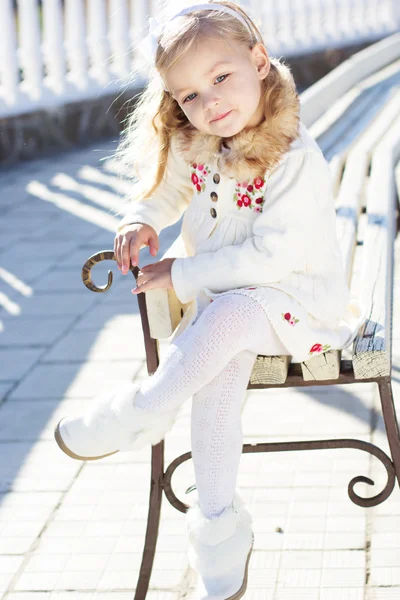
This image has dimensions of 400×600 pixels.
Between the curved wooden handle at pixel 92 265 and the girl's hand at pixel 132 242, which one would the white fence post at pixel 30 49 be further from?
the curved wooden handle at pixel 92 265

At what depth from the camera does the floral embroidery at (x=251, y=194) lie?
2268mm

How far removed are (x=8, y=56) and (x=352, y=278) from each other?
5.23 metres

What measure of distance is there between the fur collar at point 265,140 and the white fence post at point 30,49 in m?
5.70

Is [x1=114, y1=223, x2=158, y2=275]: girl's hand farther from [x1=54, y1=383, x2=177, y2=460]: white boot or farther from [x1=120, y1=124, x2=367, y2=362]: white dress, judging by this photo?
[x1=54, y1=383, x2=177, y2=460]: white boot

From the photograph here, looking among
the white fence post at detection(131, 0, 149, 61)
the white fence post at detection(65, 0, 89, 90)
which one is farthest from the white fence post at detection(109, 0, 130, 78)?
the white fence post at detection(65, 0, 89, 90)

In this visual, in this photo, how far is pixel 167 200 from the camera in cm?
254

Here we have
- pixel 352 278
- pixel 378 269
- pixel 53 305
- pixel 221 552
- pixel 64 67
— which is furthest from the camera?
pixel 64 67

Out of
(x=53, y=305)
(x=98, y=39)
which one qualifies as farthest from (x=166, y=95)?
(x=98, y=39)

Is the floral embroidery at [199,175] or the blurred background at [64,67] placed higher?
the floral embroidery at [199,175]

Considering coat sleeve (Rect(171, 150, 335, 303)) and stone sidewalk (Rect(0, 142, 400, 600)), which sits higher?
coat sleeve (Rect(171, 150, 335, 303))

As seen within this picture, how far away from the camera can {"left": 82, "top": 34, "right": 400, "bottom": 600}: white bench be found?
2.19 metres

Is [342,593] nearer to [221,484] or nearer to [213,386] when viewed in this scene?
[221,484]

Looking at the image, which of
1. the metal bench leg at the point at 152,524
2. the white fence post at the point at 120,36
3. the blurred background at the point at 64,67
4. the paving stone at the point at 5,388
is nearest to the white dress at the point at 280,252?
the metal bench leg at the point at 152,524

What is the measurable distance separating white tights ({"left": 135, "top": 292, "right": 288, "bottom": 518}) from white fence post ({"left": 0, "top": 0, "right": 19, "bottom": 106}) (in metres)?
5.80
